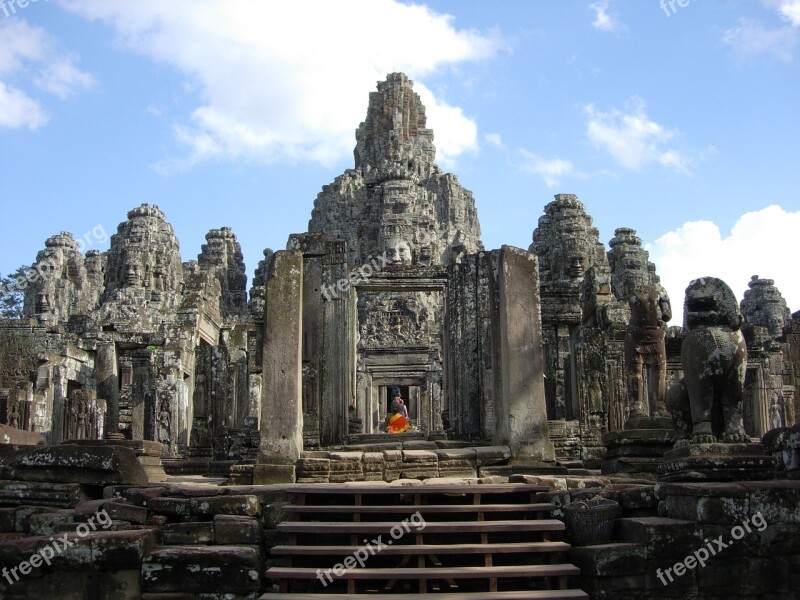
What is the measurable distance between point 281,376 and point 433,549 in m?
3.62

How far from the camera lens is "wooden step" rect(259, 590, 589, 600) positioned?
21.3 ft

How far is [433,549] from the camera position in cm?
705

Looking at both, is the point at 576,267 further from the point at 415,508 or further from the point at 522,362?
the point at 415,508

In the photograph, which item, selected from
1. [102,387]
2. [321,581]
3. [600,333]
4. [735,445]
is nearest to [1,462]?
[321,581]

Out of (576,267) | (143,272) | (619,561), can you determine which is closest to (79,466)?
(619,561)

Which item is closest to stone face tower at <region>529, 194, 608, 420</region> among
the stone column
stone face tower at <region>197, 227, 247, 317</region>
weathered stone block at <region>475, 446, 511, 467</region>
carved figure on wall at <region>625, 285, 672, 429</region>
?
carved figure on wall at <region>625, 285, 672, 429</region>

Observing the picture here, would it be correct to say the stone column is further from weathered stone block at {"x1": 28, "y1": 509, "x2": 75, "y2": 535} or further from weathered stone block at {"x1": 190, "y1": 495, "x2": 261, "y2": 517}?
weathered stone block at {"x1": 28, "y1": 509, "x2": 75, "y2": 535}

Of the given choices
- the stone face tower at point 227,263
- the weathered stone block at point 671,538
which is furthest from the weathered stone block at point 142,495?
the stone face tower at point 227,263

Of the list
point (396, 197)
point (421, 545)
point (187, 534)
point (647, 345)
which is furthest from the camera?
point (396, 197)

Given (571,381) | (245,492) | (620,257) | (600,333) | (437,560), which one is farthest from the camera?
(620,257)

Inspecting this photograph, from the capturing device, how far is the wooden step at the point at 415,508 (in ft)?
24.7

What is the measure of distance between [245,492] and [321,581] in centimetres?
141

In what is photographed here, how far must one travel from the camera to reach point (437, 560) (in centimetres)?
736

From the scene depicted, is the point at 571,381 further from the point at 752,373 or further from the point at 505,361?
the point at 752,373
